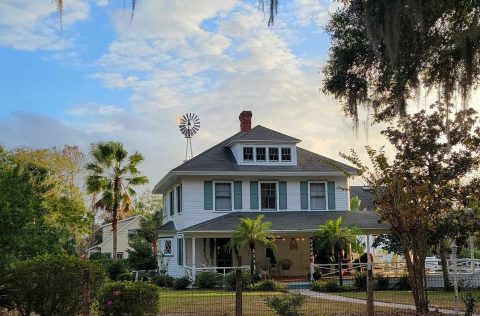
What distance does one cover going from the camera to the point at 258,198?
98.5 feet

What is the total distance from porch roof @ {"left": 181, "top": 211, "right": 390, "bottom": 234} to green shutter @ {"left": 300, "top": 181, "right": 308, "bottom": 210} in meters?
0.33

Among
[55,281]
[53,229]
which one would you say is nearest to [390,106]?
[55,281]

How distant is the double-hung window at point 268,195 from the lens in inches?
1191

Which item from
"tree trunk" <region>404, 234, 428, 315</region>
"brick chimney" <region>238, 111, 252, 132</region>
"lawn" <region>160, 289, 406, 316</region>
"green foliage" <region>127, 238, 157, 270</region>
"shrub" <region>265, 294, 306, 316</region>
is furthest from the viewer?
"green foliage" <region>127, 238, 157, 270</region>

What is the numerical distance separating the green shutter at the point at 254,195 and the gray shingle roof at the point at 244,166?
77 centimetres

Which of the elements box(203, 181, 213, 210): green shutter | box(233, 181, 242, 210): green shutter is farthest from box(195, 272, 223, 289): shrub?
box(233, 181, 242, 210): green shutter

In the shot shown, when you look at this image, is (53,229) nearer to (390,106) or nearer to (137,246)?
(390,106)

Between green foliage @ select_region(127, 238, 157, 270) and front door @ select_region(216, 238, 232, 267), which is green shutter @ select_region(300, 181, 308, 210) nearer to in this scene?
front door @ select_region(216, 238, 232, 267)

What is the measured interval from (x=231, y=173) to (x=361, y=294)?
30.3 feet

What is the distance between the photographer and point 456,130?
18688 mm

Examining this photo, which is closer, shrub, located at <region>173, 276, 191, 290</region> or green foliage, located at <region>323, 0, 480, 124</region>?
green foliage, located at <region>323, 0, 480, 124</region>

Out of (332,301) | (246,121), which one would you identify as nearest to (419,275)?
(332,301)

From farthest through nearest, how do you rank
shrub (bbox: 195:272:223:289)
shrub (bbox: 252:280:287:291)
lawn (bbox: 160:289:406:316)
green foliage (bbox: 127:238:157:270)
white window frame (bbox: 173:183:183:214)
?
1. green foliage (bbox: 127:238:157:270)
2. white window frame (bbox: 173:183:183:214)
3. shrub (bbox: 195:272:223:289)
4. shrub (bbox: 252:280:287:291)
5. lawn (bbox: 160:289:406:316)

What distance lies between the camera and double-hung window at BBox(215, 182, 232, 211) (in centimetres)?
2973
